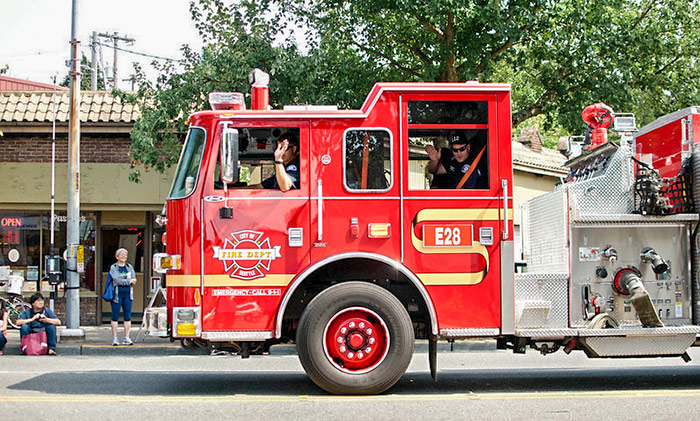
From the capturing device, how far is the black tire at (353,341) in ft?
24.9

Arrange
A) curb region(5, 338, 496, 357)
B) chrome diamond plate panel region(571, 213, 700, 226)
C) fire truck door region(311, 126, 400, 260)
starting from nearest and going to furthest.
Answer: fire truck door region(311, 126, 400, 260) < chrome diamond plate panel region(571, 213, 700, 226) < curb region(5, 338, 496, 357)

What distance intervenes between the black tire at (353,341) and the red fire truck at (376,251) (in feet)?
0.04

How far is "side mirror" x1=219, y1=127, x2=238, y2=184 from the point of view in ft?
24.7

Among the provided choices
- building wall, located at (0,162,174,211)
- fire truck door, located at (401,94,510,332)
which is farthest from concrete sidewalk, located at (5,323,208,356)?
fire truck door, located at (401,94,510,332)

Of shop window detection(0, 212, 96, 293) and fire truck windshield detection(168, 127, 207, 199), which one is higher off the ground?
fire truck windshield detection(168, 127, 207, 199)

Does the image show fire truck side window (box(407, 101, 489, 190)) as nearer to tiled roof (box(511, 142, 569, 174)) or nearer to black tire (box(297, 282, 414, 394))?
black tire (box(297, 282, 414, 394))

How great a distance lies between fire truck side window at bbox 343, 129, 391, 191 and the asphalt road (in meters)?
2.07

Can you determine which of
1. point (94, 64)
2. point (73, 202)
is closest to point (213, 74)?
point (73, 202)

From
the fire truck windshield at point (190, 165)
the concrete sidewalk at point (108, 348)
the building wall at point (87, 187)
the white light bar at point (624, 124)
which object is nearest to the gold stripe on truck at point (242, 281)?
the fire truck windshield at point (190, 165)

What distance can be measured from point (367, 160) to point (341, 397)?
7.61ft

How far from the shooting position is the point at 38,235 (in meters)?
17.6

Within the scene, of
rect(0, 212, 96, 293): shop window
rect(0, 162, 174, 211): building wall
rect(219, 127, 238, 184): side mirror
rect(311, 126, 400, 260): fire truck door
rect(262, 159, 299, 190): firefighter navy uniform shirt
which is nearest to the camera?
rect(219, 127, 238, 184): side mirror

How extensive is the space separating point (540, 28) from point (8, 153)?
11452 millimetres

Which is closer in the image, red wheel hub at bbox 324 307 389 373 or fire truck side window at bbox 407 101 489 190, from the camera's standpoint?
red wheel hub at bbox 324 307 389 373
